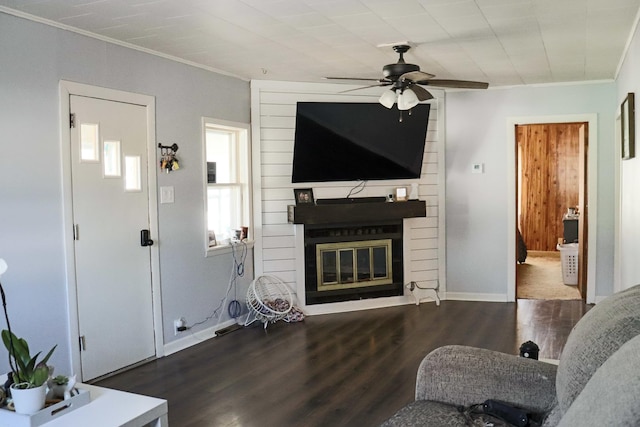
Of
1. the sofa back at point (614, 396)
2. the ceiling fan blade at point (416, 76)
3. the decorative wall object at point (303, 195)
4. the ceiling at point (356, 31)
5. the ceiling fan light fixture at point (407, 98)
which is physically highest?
the ceiling at point (356, 31)

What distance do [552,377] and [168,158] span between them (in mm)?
3292

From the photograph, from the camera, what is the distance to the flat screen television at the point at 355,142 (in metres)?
5.56

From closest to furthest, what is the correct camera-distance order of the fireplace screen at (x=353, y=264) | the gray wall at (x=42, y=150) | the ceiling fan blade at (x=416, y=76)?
the gray wall at (x=42, y=150) → the ceiling fan blade at (x=416, y=76) → the fireplace screen at (x=353, y=264)

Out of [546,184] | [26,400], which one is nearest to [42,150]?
[26,400]

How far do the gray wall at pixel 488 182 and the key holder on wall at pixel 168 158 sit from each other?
3125 millimetres

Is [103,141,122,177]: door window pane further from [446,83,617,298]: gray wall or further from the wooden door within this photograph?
the wooden door

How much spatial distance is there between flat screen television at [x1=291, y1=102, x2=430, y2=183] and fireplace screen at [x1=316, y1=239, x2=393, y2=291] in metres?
0.70

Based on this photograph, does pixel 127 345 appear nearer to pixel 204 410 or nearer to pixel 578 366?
pixel 204 410

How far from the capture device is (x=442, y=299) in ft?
20.8

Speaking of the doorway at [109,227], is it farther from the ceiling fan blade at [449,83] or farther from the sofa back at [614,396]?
the sofa back at [614,396]

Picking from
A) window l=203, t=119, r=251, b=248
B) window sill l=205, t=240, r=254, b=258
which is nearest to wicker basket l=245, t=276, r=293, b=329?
window sill l=205, t=240, r=254, b=258

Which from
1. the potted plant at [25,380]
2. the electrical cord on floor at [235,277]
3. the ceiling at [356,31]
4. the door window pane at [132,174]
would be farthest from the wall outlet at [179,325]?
the potted plant at [25,380]

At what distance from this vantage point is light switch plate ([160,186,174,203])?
174 inches

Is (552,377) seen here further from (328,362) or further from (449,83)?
(449,83)
